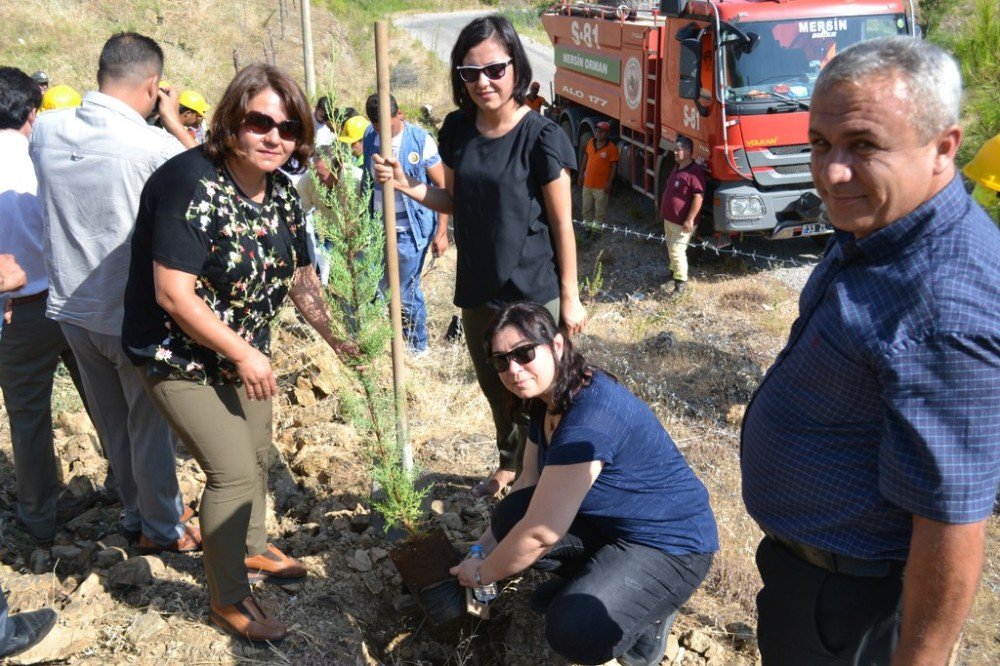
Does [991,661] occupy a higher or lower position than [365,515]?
lower

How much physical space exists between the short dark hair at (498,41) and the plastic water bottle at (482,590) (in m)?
1.71

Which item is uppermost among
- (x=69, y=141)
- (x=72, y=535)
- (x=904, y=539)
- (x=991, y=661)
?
(x=69, y=141)

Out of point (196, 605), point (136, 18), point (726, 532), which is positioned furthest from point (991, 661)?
point (136, 18)

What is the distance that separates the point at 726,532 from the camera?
3670 millimetres

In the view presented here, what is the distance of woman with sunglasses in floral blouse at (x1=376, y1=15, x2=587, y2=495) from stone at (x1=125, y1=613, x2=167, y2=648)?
59.4 inches

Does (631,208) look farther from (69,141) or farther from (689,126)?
(69,141)

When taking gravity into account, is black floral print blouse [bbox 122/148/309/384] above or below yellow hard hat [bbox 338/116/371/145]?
below

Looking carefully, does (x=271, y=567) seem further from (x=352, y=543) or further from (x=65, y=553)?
(x=65, y=553)

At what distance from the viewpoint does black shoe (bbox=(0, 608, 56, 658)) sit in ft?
8.77

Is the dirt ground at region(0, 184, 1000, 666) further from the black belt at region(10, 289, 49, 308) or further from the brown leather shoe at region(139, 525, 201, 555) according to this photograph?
the black belt at region(10, 289, 49, 308)

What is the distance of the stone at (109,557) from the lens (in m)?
3.42

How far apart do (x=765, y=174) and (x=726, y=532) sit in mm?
4798

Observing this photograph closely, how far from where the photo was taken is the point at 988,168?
3.79m

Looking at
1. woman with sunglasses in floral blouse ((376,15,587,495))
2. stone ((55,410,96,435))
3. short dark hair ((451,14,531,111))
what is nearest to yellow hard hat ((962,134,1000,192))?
woman with sunglasses in floral blouse ((376,15,587,495))
